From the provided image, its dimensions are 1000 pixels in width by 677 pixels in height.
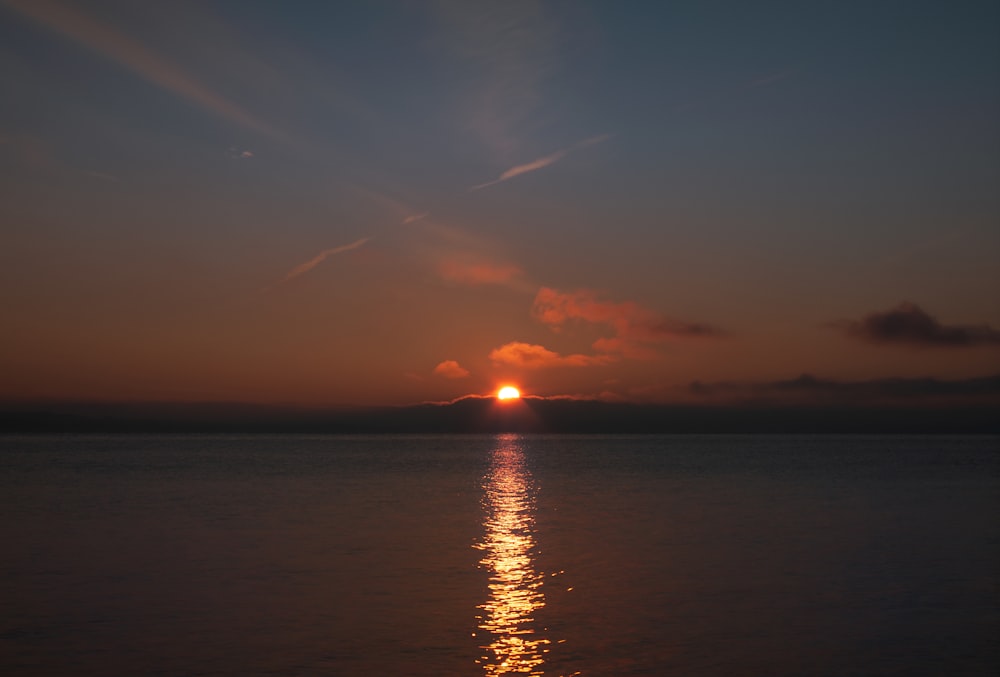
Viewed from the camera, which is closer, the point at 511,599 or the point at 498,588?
the point at 511,599

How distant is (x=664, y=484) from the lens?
260 feet

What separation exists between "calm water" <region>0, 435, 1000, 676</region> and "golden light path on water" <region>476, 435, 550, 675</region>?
0.10 metres

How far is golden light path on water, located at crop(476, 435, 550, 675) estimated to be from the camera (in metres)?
19.4

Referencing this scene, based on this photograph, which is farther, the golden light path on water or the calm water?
the calm water

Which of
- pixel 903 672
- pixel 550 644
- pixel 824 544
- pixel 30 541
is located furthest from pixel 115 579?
pixel 824 544

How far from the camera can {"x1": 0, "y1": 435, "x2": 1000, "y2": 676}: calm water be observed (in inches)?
781

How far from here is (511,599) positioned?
84.9 feet

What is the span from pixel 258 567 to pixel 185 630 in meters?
9.74

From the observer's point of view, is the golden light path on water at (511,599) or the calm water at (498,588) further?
the calm water at (498,588)

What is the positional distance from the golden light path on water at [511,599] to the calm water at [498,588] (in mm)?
103

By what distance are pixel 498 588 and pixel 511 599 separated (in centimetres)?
172

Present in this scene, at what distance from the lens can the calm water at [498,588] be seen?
1984 cm

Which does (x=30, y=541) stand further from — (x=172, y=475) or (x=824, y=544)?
(x=172, y=475)

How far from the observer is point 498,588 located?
27562 millimetres
